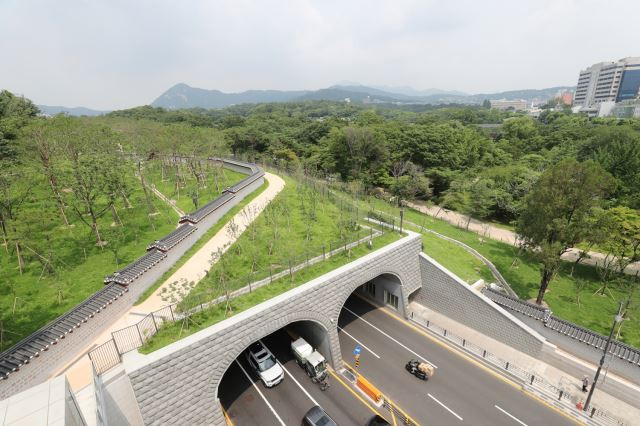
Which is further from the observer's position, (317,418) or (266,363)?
(266,363)

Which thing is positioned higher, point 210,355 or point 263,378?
point 210,355

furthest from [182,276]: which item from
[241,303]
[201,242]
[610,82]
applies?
[610,82]

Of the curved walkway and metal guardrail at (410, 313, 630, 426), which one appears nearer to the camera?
the curved walkway

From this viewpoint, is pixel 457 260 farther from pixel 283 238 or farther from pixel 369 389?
pixel 283 238

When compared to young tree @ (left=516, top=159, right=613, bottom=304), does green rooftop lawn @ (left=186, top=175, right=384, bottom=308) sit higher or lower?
lower

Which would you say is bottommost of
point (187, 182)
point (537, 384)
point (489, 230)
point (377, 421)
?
point (489, 230)

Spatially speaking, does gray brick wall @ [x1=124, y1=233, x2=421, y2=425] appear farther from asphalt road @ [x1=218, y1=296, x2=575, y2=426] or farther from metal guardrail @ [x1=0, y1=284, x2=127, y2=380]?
metal guardrail @ [x1=0, y1=284, x2=127, y2=380]

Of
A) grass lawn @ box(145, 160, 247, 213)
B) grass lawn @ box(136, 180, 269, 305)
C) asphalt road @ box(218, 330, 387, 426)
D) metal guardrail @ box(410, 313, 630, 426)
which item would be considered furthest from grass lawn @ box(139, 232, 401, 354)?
grass lawn @ box(145, 160, 247, 213)
